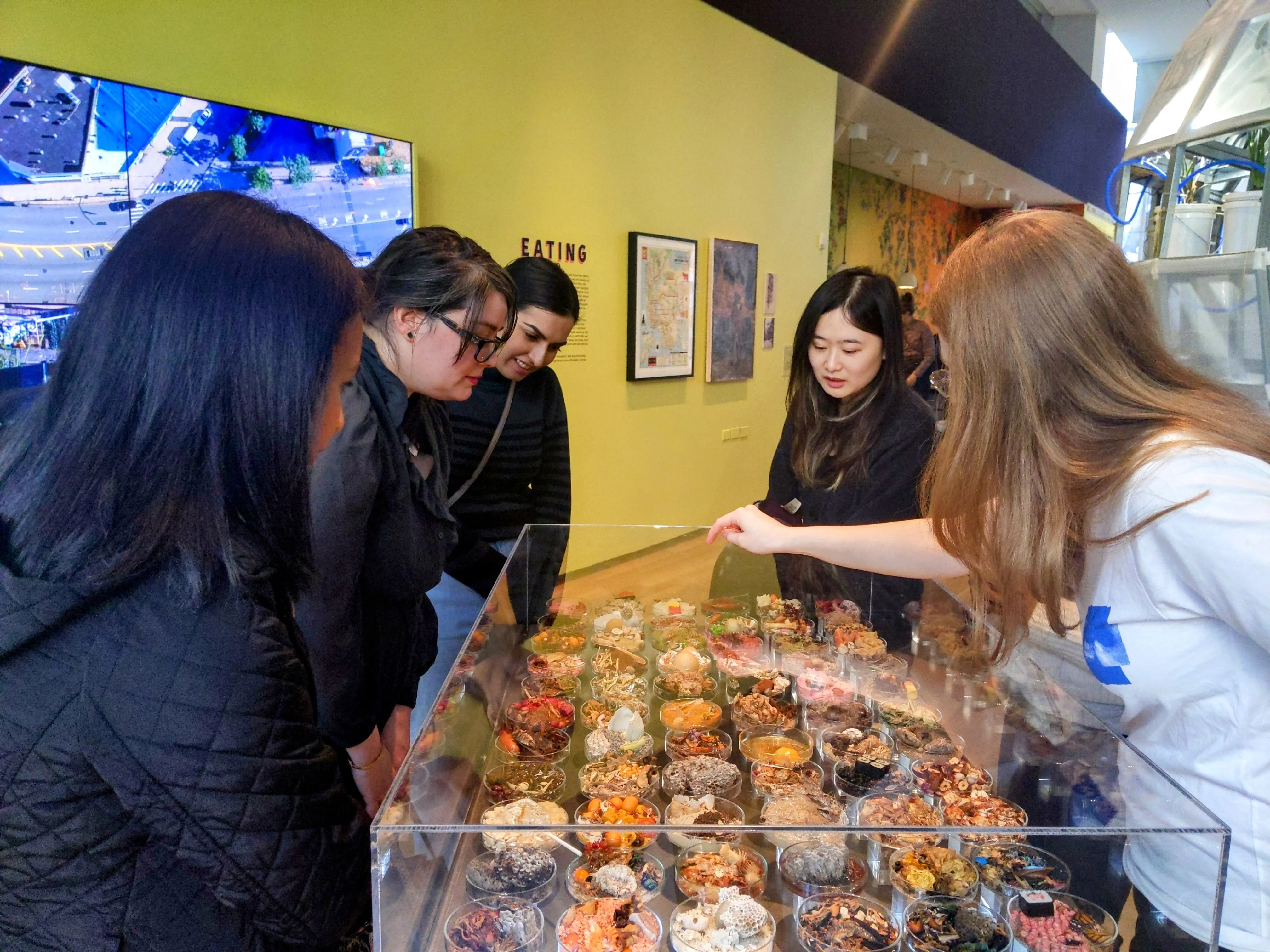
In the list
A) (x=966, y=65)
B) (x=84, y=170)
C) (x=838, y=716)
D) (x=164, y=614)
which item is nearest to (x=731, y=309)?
(x=966, y=65)

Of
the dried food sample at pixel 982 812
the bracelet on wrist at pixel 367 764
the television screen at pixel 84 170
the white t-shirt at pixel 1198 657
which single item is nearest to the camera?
the white t-shirt at pixel 1198 657

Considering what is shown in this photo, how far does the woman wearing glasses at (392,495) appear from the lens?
1381 mm

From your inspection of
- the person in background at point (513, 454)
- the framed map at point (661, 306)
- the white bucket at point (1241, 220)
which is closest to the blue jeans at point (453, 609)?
the person in background at point (513, 454)

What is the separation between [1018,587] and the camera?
1.16 metres

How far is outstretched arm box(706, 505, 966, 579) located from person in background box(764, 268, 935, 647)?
45cm

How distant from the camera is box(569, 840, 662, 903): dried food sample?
102 cm

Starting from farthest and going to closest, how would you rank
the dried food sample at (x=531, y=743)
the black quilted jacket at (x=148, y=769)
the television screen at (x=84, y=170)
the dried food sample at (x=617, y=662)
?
the television screen at (x=84, y=170) → the dried food sample at (x=617, y=662) → the dried food sample at (x=531, y=743) → the black quilted jacket at (x=148, y=769)

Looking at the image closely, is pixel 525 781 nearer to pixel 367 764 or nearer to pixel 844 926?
pixel 367 764

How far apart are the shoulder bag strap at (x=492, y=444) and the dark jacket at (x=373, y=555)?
1.50ft

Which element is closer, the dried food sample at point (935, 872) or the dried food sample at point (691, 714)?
the dried food sample at point (935, 872)

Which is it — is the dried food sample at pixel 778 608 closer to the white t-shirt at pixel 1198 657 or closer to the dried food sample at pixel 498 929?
the white t-shirt at pixel 1198 657

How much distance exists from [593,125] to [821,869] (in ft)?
14.2

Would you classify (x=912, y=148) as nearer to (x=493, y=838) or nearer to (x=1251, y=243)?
(x=1251, y=243)

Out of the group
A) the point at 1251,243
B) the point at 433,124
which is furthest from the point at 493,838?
the point at 433,124
